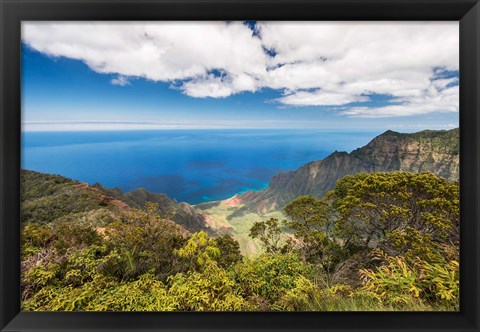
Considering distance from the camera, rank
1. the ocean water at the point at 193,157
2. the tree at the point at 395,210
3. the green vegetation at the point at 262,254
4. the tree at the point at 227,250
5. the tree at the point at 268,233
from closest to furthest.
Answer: the green vegetation at the point at 262,254 → the tree at the point at 227,250 → the tree at the point at 395,210 → the tree at the point at 268,233 → the ocean water at the point at 193,157

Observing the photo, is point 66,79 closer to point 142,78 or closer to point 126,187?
point 142,78

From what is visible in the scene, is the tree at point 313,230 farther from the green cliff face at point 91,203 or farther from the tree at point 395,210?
the green cliff face at point 91,203

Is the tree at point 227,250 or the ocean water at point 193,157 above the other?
the ocean water at point 193,157

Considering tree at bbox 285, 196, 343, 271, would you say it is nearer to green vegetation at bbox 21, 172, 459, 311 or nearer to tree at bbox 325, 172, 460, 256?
green vegetation at bbox 21, 172, 459, 311

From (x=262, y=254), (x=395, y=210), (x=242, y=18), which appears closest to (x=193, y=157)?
(x=262, y=254)

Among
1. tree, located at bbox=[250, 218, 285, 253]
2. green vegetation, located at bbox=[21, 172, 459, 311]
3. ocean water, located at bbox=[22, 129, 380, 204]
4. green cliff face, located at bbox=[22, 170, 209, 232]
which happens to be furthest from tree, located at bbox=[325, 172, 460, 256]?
green cliff face, located at bbox=[22, 170, 209, 232]

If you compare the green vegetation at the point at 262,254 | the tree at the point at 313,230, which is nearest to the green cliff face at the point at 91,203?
the green vegetation at the point at 262,254
